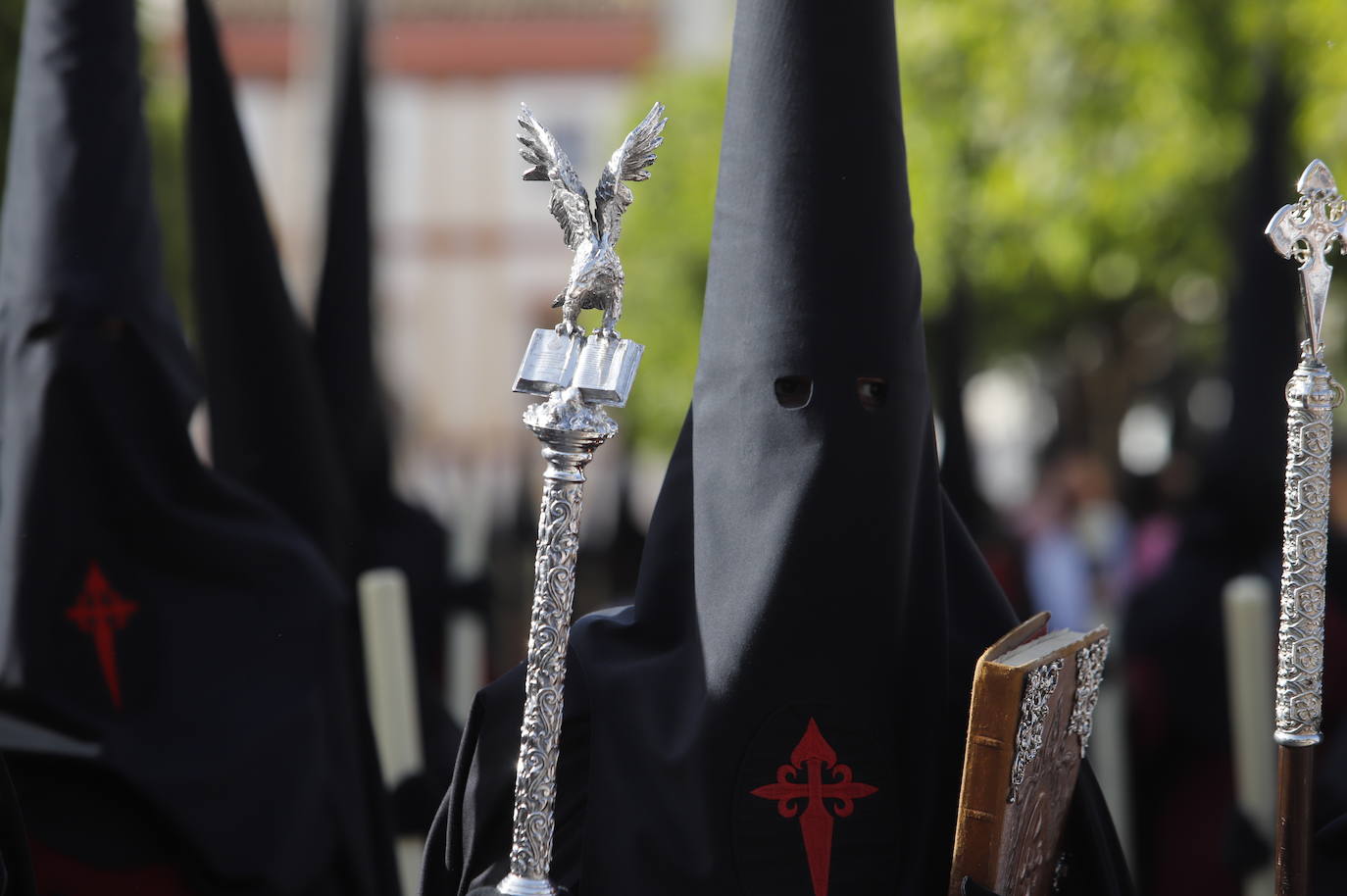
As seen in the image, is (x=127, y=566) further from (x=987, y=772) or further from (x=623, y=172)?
(x=987, y=772)

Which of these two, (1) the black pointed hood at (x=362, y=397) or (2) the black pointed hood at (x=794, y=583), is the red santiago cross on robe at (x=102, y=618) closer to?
(2) the black pointed hood at (x=794, y=583)

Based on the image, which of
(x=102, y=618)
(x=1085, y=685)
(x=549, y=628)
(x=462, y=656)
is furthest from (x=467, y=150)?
(x=549, y=628)

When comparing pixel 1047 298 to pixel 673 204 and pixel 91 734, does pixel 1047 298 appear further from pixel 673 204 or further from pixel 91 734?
pixel 91 734

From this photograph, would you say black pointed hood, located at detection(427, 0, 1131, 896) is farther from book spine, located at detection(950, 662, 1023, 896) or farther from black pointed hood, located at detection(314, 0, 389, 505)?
black pointed hood, located at detection(314, 0, 389, 505)

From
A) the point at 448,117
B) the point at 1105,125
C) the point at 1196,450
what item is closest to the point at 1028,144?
the point at 1105,125

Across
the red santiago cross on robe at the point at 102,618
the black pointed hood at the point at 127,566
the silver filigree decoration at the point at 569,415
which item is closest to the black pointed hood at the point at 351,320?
the black pointed hood at the point at 127,566

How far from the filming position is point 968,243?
1274 cm

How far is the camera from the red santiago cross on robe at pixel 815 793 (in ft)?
9.25

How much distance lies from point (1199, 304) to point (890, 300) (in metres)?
14.6

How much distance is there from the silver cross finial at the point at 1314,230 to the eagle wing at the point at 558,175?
105 centimetres

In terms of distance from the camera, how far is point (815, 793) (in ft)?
9.29

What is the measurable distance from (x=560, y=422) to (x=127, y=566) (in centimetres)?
160

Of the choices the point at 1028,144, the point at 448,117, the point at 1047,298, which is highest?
the point at 448,117

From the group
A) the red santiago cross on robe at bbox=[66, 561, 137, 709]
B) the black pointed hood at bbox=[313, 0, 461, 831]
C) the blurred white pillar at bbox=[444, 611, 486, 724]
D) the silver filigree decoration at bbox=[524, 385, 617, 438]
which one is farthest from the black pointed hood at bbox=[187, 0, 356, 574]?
the silver filigree decoration at bbox=[524, 385, 617, 438]
